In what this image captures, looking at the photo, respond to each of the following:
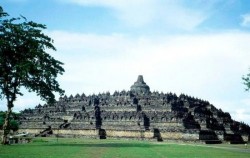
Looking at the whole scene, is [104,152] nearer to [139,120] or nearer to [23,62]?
[23,62]

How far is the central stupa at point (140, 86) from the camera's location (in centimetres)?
11212

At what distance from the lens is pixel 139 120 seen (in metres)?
81.9

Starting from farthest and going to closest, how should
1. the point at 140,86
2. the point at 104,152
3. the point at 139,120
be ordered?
the point at 140,86 < the point at 139,120 < the point at 104,152

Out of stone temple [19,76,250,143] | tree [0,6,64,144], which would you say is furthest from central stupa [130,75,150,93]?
tree [0,6,64,144]

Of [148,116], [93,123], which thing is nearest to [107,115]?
[93,123]

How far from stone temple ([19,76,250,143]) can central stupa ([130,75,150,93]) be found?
1536 millimetres

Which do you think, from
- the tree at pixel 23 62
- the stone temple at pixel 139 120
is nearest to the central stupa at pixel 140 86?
the stone temple at pixel 139 120

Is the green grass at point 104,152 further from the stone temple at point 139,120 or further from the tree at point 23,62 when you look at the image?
the stone temple at point 139,120

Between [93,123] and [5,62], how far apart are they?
4532 cm

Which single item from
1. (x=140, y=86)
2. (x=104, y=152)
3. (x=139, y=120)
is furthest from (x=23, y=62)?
(x=140, y=86)

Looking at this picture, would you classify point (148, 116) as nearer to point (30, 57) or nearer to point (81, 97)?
point (81, 97)

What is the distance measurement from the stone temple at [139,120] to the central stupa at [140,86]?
A: 1536mm

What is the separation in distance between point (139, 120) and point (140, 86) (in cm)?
3167

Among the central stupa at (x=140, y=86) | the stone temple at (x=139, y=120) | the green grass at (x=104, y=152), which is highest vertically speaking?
the central stupa at (x=140, y=86)
